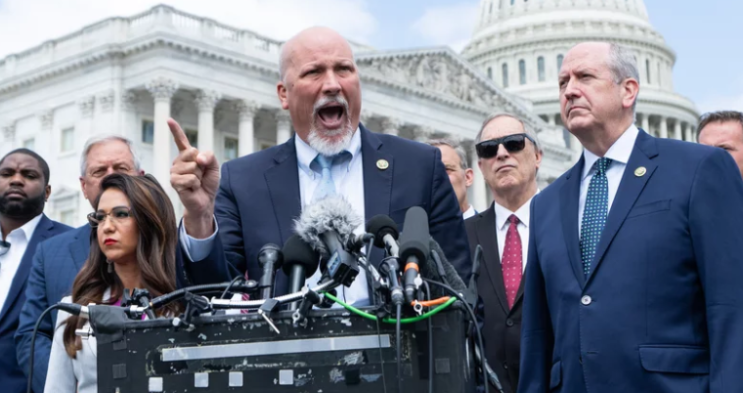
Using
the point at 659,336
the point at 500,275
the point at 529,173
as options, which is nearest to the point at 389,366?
the point at 659,336

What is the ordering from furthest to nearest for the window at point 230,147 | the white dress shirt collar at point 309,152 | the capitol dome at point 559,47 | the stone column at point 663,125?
the stone column at point 663,125
the capitol dome at point 559,47
the window at point 230,147
the white dress shirt collar at point 309,152

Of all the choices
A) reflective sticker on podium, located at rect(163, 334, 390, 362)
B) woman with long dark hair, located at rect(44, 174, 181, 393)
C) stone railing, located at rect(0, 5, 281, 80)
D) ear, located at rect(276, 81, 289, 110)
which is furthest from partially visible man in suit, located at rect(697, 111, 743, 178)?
stone railing, located at rect(0, 5, 281, 80)

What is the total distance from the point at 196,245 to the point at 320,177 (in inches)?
27.6

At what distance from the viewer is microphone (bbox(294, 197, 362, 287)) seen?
3.13 m

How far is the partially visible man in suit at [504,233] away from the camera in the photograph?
5965mm

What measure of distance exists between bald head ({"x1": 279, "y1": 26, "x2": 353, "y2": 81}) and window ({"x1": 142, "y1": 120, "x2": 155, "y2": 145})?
38419 mm

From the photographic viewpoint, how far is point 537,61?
95.9 m

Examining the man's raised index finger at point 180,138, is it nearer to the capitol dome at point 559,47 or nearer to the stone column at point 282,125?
the stone column at point 282,125

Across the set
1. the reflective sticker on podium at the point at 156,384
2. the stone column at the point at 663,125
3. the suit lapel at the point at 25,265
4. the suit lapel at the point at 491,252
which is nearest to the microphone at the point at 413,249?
the reflective sticker on podium at the point at 156,384

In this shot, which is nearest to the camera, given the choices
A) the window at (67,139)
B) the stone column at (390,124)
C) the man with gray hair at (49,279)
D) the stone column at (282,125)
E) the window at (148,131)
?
the man with gray hair at (49,279)

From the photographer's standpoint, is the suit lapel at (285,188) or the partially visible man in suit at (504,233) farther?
the partially visible man in suit at (504,233)

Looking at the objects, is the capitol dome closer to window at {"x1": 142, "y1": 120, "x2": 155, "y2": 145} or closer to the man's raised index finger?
window at {"x1": 142, "y1": 120, "x2": 155, "y2": 145}

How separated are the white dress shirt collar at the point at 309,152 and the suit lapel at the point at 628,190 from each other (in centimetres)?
120

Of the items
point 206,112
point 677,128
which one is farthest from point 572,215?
point 677,128
